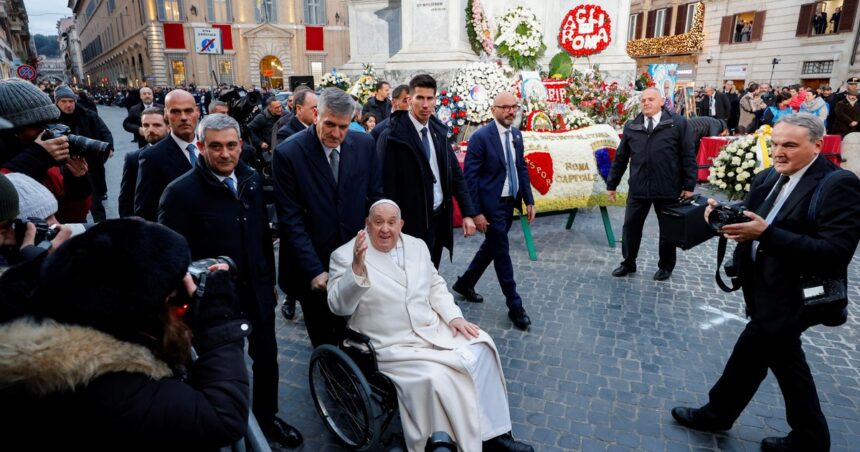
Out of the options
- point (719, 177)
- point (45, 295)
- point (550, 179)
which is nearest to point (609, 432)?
point (45, 295)

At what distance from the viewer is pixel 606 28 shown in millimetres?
9492

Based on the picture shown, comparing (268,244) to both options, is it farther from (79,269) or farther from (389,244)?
(79,269)

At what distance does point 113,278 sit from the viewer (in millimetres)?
1198

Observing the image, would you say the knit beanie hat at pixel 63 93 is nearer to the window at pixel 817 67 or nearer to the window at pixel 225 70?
the window at pixel 817 67

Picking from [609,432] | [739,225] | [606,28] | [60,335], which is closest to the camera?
[60,335]

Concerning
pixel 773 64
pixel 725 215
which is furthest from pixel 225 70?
pixel 725 215

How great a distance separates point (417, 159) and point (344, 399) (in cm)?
188

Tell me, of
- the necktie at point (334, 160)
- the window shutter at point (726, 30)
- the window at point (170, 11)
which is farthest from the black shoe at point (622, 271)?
the window at point (170, 11)

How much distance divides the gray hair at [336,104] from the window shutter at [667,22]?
32.0m

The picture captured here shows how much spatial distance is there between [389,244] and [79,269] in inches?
69.8

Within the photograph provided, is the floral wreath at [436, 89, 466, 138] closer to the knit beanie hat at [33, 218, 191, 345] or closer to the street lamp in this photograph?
the knit beanie hat at [33, 218, 191, 345]

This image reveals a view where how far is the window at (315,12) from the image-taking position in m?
41.6

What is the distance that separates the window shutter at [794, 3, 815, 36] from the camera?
71.4ft

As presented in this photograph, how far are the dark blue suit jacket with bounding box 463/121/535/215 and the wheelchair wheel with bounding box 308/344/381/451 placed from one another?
2172 millimetres
